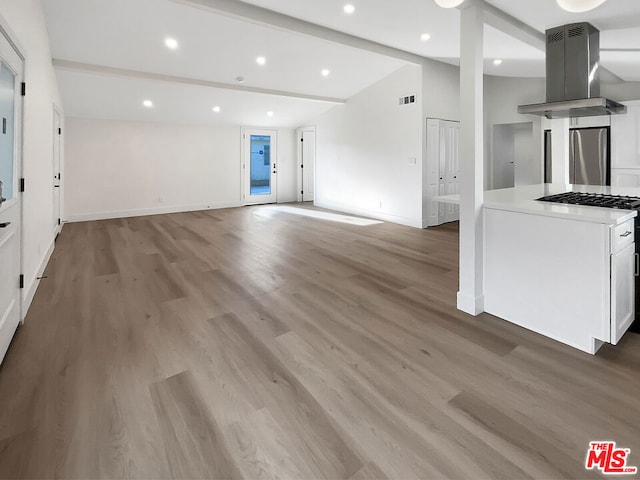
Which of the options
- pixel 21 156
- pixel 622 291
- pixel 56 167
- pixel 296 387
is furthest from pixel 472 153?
pixel 56 167

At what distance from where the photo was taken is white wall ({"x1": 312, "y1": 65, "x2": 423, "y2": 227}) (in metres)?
6.47

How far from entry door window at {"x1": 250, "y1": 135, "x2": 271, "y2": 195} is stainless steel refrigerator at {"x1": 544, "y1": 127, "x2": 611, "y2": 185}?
7068 mm

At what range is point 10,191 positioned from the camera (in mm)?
2527

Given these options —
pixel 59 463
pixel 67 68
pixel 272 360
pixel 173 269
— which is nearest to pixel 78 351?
pixel 59 463

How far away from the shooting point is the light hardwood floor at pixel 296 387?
1404 mm

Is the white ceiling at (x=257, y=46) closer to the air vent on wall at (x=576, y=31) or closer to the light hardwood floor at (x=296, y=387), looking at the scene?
the air vent on wall at (x=576, y=31)

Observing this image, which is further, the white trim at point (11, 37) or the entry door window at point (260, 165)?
the entry door window at point (260, 165)

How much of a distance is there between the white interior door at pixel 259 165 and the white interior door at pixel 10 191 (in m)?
6.95

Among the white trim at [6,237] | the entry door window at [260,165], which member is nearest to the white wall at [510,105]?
the entry door window at [260,165]

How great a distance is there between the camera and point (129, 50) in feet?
16.8

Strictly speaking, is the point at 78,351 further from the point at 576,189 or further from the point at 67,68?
the point at 67,68

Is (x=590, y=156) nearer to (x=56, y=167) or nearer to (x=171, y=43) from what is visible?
(x=171, y=43)

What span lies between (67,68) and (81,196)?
10.1 feet

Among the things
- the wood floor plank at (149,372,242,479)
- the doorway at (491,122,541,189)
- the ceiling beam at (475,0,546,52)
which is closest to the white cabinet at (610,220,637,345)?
the ceiling beam at (475,0,546,52)
